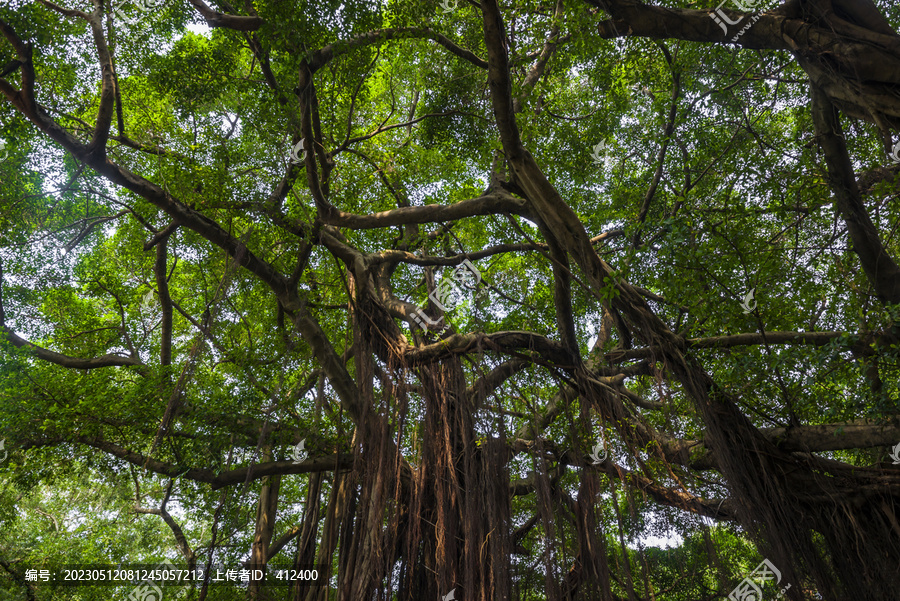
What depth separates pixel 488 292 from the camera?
6.20 m

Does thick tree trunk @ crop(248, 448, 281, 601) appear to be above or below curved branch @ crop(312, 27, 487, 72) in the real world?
below

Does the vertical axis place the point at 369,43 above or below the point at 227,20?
above

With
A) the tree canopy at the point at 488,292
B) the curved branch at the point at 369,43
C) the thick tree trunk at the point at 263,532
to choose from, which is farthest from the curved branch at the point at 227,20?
the thick tree trunk at the point at 263,532

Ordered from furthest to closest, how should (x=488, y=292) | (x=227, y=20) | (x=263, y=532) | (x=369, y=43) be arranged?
(x=488, y=292) → (x=263, y=532) → (x=369, y=43) → (x=227, y=20)

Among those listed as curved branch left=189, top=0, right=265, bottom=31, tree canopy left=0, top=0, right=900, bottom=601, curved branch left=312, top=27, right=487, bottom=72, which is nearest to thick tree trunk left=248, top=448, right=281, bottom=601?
tree canopy left=0, top=0, right=900, bottom=601

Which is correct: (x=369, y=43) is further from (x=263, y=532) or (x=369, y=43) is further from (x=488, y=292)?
(x=263, y=532)

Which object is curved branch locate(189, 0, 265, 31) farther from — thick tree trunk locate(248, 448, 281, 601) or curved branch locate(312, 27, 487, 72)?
thick tree trunk locate(248, 448, 281, 601)

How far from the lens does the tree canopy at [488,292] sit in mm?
3072

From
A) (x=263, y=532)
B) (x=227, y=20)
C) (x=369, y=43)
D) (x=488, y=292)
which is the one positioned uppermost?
(x=369, y=43)

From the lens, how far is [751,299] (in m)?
3.69

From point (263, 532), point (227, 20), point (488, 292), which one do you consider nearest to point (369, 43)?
point (227, 20)

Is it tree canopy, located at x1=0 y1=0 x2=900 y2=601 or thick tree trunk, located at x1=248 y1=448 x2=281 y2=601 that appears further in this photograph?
thick tree trunk, located at x1=248 y1=448 x2=281 y2=601

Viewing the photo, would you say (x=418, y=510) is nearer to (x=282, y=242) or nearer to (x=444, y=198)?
(x=282, y=242)

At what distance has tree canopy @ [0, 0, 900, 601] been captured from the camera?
121 inches
